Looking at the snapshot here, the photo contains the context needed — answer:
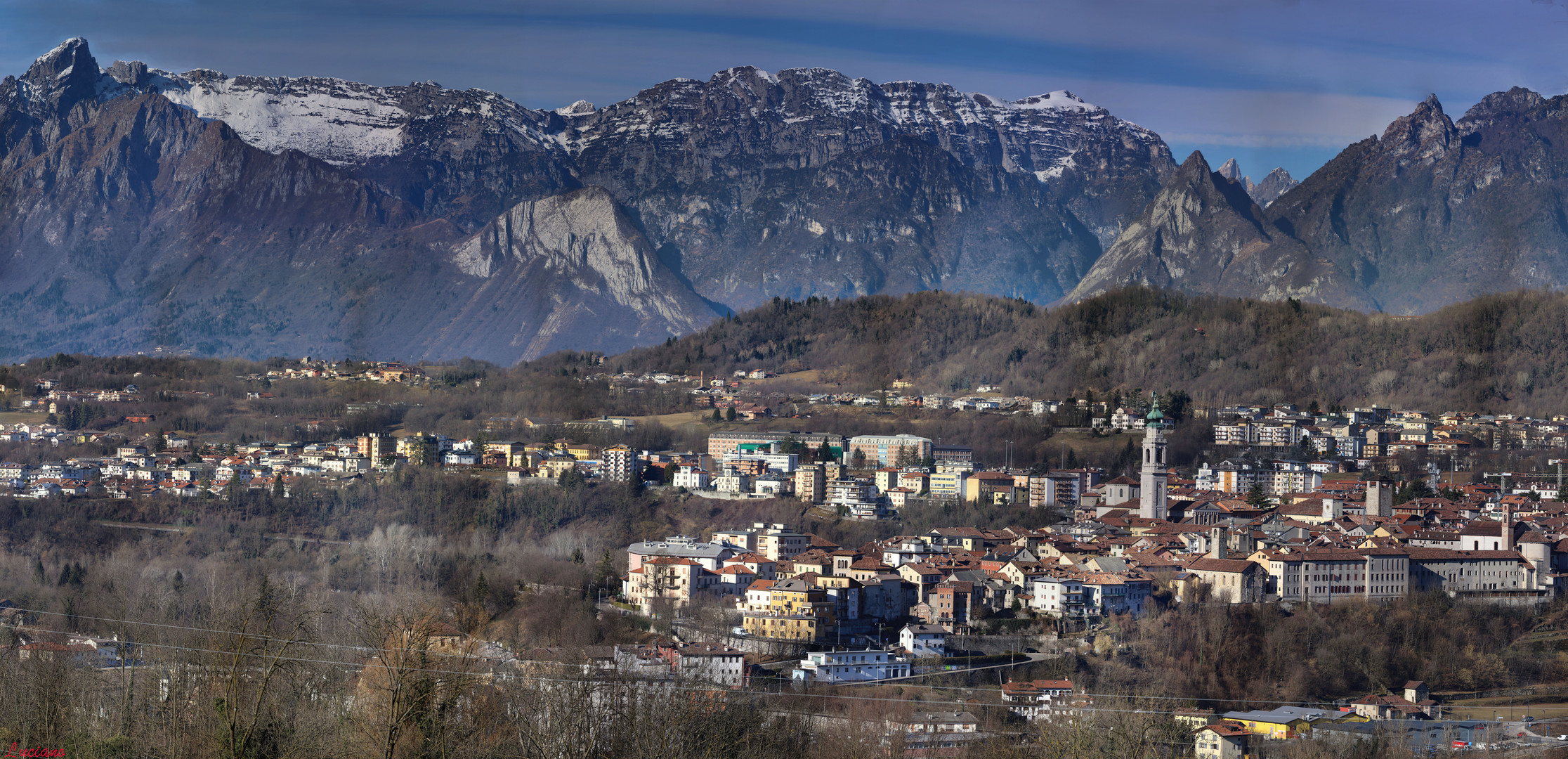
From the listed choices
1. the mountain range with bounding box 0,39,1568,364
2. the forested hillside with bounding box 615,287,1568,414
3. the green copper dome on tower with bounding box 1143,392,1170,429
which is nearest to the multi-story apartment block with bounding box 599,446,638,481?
the green copper dome on tower with bounding box 1143,392,1170,429

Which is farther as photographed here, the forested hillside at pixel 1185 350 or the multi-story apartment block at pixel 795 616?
the forested hillside at pixel 1185 350

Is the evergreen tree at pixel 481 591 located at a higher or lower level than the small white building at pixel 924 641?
higher

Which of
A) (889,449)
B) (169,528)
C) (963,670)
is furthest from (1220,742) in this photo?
(889,449)

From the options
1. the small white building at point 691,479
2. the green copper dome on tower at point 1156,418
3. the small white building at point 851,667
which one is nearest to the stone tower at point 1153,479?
the green copper dome on tower at point 1156,418

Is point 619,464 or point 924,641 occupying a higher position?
point 619,464

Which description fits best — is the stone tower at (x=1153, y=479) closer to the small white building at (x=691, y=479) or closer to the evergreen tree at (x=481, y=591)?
the small white building at (x=691, y=479)

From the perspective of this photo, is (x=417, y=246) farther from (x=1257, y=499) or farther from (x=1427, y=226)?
(x=1257, y=499)
